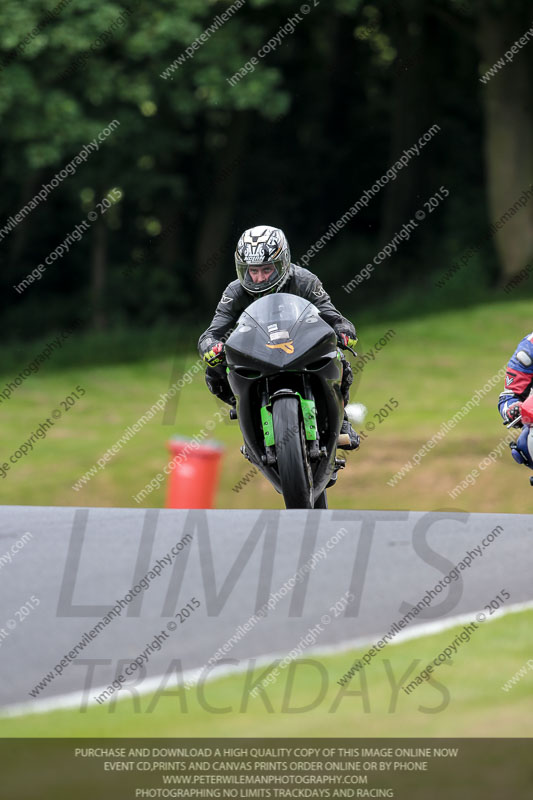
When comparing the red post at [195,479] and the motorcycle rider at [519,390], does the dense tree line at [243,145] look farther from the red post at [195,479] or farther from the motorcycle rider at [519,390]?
the motorcycle rider at [519,390]

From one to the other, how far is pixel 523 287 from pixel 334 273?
6.37 m

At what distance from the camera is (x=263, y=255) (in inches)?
336

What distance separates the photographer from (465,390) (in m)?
21.9

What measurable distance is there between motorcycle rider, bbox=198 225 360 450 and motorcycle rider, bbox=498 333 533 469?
3.61 ft

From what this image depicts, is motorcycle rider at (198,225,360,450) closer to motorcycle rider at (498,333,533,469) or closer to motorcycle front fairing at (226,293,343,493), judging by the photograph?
motorcycle front fairing at (226,293,343,493)

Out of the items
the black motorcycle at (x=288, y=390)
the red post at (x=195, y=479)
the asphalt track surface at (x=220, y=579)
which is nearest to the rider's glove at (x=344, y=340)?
the black motorcycle at (x=288, y=390)

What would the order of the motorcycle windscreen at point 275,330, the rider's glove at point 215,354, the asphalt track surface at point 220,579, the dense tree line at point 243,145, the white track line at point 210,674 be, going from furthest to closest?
the dense tree line at point 243,145
the rider's glove at point 215,354
the motorcycle windscreen at point 275,330
the asphalt track surface at point 220,579
the white track line at point 210,674

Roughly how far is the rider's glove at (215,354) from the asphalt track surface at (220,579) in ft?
6.44

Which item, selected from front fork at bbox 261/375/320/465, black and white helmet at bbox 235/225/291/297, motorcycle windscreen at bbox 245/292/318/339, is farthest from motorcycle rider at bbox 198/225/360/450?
front fork at bbox 261/375/320/465

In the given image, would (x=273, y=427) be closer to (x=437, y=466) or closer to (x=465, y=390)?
(x=437, y=466)

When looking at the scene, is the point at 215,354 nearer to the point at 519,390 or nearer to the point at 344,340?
the point at 344,340

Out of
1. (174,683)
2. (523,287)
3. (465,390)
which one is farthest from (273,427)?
(523,287)

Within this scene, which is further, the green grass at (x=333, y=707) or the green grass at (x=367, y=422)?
the green grass at (x=367, y=422)

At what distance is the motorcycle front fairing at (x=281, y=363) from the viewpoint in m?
8.06
